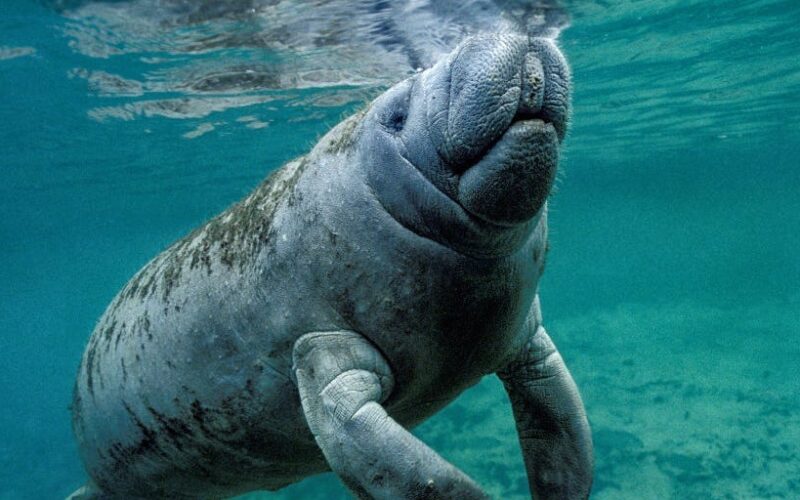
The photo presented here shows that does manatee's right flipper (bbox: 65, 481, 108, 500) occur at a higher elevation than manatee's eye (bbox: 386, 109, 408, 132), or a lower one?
lower

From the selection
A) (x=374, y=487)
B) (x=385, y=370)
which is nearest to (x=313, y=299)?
(x=385, y=370)

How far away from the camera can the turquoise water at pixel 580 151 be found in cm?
923

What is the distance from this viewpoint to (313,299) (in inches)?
94.3

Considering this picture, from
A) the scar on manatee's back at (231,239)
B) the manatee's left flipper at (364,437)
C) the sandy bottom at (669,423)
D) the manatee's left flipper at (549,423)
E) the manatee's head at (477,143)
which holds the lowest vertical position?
the sandy bottom at (669,423)

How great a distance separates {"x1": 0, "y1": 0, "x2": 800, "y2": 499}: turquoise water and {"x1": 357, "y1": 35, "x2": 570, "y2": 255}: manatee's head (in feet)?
3.47

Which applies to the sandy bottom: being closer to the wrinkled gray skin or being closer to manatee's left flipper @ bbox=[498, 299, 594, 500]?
manatee's left flipper @ bbox=[498, 299, 594, 500]

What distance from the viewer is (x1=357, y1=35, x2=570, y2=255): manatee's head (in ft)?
6.41

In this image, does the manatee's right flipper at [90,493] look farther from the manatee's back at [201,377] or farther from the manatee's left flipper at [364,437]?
the manatee's left flipper at [364,437]

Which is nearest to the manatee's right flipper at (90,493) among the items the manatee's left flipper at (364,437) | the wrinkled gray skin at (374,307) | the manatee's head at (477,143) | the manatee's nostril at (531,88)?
the wrinkled gray skin at (374,307)

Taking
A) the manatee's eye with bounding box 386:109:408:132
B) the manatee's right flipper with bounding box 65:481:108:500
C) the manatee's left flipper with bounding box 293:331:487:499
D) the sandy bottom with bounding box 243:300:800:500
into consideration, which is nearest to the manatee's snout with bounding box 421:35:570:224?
the manatee's eye with bounding box 386:109:408:132

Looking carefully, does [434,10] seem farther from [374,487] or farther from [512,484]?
[374,487]

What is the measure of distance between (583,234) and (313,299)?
72955 mm

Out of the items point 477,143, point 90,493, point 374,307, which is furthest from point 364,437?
point 90,493

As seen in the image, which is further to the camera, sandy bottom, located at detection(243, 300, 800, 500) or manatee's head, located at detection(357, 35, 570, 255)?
sandy bottom, located at detection(243, 300, 800, 500)
